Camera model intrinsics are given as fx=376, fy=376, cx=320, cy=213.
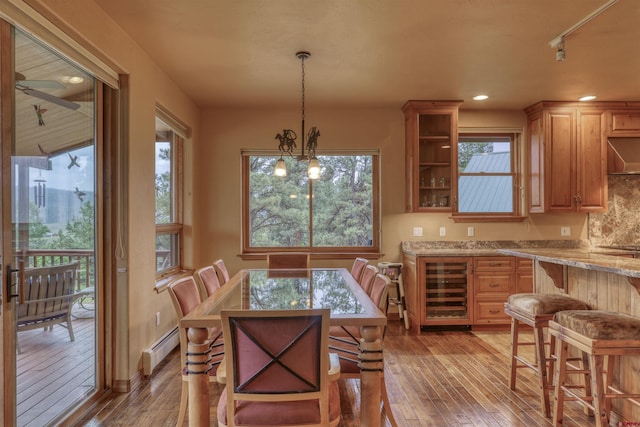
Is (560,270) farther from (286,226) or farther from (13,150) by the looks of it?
(13,150)

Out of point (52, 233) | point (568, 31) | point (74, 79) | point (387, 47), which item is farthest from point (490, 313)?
point (74, 79)

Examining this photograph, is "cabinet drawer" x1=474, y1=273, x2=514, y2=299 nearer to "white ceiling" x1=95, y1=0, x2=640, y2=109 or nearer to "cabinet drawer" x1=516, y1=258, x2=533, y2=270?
"cabinet drawer" x1=516, y1=258, x2=533, y2=270

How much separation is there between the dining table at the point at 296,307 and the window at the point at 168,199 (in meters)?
1.42

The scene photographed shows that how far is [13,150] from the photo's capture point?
1.80 m

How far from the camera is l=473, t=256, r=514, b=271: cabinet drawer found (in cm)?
414

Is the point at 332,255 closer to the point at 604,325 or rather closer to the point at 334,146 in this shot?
the point at 334,146

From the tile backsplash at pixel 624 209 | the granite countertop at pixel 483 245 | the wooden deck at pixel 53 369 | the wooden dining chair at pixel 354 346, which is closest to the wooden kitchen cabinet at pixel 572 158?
the tile backsplash at pixel 624 209

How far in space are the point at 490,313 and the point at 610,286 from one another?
196 cm

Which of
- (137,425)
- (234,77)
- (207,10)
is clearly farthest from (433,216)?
(137,425)

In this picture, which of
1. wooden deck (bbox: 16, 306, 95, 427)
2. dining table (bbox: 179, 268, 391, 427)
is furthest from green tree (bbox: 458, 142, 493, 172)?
wooden deck (bbox: 16, 306, 95, 427)

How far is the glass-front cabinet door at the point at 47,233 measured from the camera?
1775 mm

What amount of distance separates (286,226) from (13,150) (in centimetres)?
311

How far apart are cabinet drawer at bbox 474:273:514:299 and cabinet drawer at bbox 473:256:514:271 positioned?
0.07 m

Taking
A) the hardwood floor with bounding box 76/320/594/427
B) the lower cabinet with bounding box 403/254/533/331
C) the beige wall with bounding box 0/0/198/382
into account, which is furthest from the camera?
the lower cabinet with bounding box 403/254/533/331
